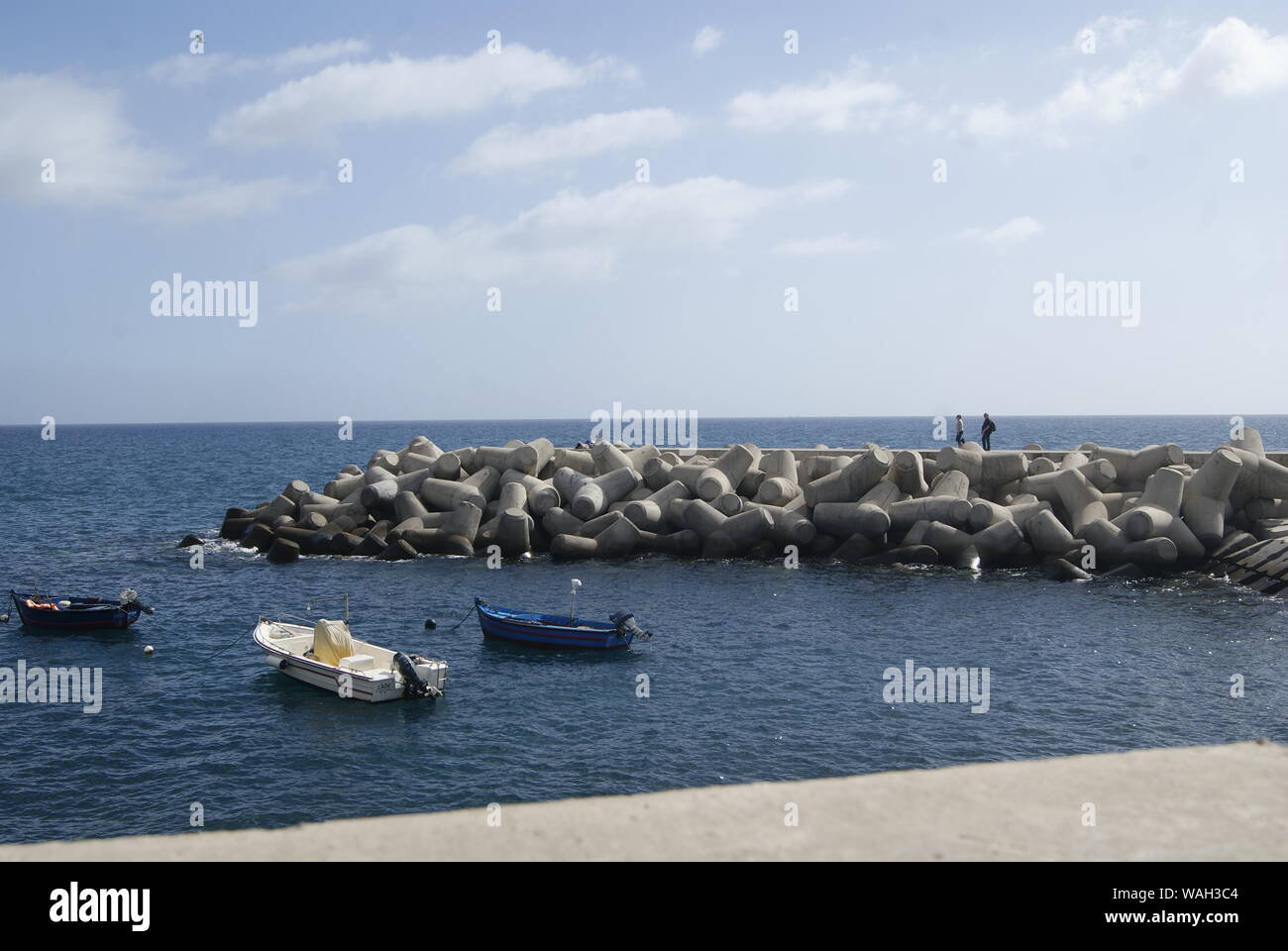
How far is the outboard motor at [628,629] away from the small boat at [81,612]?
1137 cm

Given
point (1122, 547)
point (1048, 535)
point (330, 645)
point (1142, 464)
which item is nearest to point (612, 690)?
point (330, 645)

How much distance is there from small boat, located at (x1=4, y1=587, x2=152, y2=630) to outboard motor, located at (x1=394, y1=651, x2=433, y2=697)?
9.47m

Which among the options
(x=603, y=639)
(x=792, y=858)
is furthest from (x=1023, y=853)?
(x=603, y=639)

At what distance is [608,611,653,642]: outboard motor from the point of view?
21.6 m

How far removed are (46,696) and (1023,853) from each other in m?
19.2

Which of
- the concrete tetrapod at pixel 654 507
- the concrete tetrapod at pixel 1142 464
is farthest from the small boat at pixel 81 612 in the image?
the concrete tetrapod at pixel 1142 464

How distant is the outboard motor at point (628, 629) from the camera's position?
2158 centimetres

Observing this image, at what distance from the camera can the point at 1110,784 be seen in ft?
17.8

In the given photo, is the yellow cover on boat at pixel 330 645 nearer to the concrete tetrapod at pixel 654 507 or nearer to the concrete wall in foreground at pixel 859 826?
the concrete tetrapod at pixel 654 507

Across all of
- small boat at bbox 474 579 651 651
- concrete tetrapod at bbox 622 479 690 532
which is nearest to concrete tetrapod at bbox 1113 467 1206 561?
concrete tetrapod at bbox 622 479 690 532

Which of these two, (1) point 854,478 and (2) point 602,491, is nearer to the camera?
(1) point 854,478

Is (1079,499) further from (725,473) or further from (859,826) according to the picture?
(859,826)

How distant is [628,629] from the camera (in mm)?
21625

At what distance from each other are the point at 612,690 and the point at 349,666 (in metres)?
4.85
